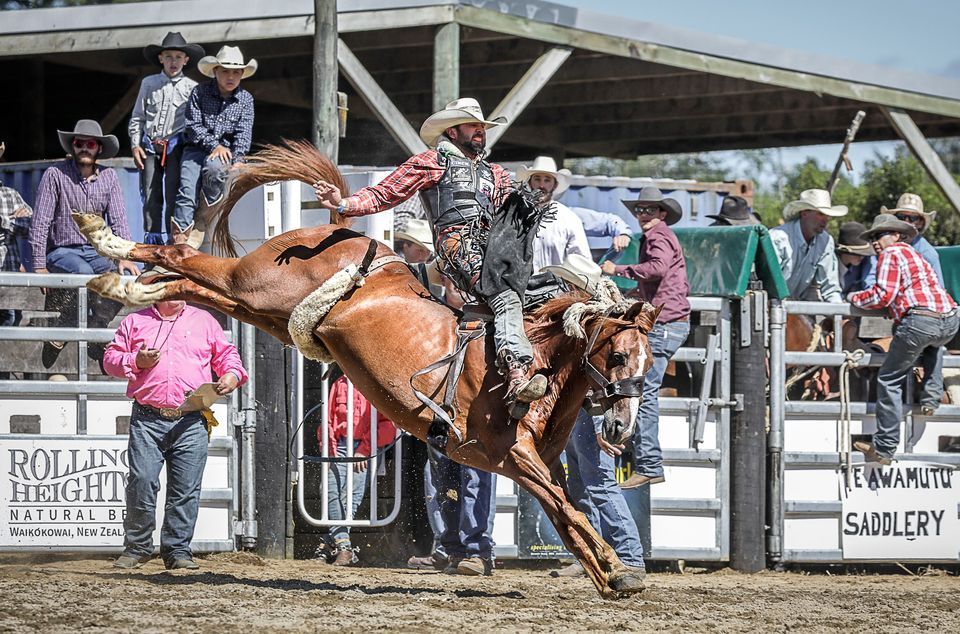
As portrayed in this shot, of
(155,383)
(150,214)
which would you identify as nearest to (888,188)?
(150,214)

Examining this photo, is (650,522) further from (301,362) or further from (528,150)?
(528,150)

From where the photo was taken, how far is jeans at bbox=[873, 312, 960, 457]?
28.3 feet

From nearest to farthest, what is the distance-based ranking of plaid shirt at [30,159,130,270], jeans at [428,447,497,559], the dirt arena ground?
the dirt arena ground
jeans at [428,447,497,559]
plaid shirt at [30,159,130,270]

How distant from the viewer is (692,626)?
584 cm

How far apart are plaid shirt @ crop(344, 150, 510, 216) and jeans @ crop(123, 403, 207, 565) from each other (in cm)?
177

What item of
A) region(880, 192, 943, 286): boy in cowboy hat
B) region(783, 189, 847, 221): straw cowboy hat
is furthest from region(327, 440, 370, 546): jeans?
region(880, 192, 943, 286): boy in cowboy hat

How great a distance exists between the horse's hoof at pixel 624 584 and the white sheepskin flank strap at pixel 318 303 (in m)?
2.13

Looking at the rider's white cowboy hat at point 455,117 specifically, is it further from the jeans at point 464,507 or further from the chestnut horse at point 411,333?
the jeans at point 464,507

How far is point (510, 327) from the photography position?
6488 millimetres

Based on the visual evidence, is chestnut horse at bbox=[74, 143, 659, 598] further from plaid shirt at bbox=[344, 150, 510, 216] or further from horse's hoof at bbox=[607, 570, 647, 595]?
plaid shirt at bbox=[344, 150, 510, 216]

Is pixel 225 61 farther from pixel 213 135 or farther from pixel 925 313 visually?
pixel 925 313

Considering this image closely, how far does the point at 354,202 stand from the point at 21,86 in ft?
29.4

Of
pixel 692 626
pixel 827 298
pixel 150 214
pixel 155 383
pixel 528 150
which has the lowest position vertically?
pixel 692 626

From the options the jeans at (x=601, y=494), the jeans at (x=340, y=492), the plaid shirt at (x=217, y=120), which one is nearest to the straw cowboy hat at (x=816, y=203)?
the jeans at (x=601, y=494)
